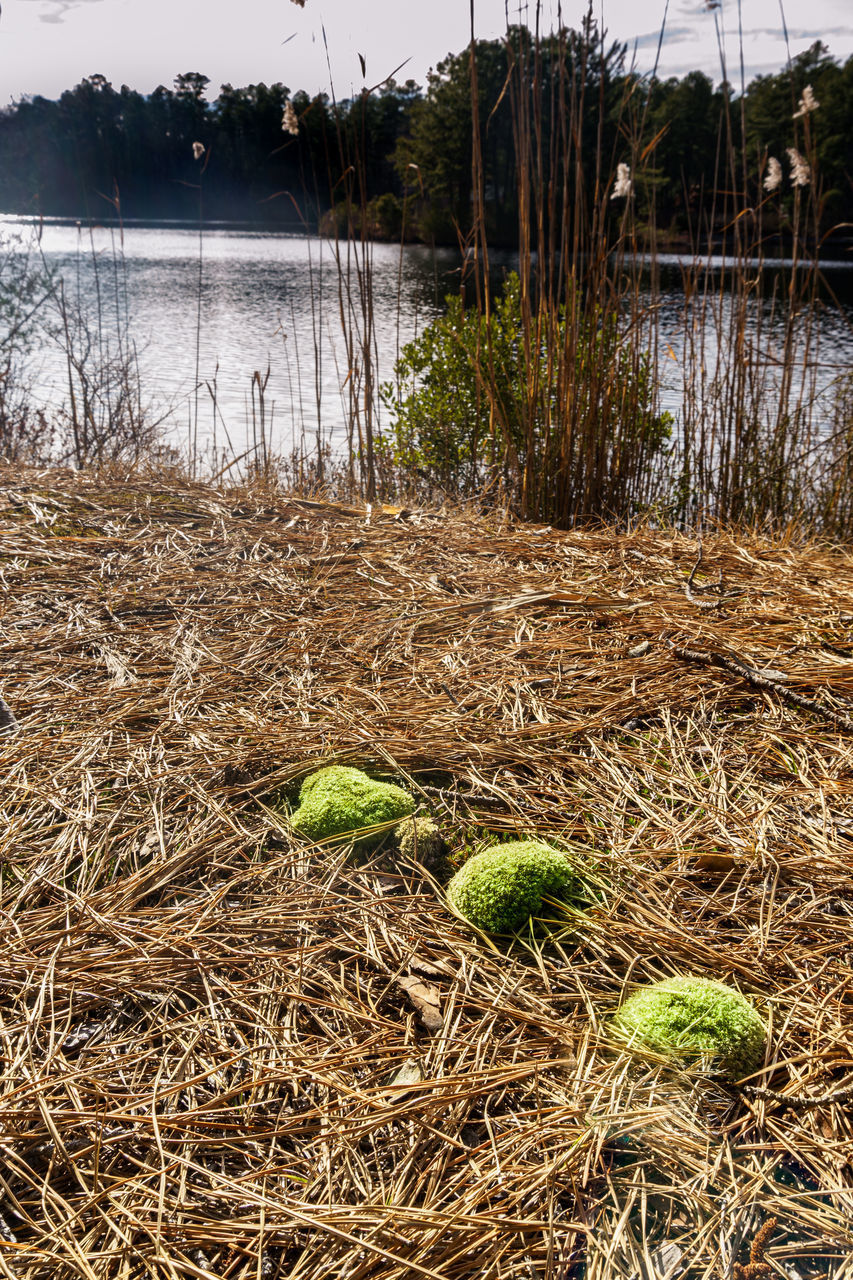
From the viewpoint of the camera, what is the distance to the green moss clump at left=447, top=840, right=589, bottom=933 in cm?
104

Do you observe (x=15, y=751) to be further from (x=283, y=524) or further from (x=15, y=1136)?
(x=283, y=524)

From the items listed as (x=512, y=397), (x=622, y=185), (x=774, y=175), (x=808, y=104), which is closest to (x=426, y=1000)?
(x=622, y=185)

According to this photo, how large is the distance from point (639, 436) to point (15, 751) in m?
2.49

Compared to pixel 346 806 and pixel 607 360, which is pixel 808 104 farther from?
pixel 346 806

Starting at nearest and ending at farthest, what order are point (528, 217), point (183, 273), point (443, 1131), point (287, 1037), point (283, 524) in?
1. point (443, 1131)
2. point (287, 1037)
3. point (283, 524)
4. point (528, 217)
5. point (183, 273)

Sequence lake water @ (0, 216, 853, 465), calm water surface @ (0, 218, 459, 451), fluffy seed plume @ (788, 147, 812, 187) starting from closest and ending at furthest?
fluffy seed plume @ (788, 147, 812, 187) < lake water @ (0, 216, 853, 465) < calm water surface @ (0, 218, 459, 451)

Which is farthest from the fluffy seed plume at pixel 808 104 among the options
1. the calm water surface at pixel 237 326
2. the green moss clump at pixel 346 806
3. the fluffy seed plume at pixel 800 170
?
the green moss clump at pixel 346 806

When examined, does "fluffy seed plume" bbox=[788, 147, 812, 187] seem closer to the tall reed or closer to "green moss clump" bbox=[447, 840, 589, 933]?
the tall reed

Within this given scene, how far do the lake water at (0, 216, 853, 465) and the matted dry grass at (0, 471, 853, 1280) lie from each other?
61.2 inches

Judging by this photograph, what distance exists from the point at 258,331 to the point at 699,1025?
47.4ft

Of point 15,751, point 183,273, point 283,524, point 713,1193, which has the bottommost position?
point 713,1193

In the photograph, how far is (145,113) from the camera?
865 inches

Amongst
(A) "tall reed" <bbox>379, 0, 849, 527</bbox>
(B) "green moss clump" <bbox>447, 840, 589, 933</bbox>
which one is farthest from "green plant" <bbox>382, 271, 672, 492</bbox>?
(B) "green moss clump" <bbox>447, 840, 589, 933</bbox>

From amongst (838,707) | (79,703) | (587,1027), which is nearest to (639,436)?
(838,707)
